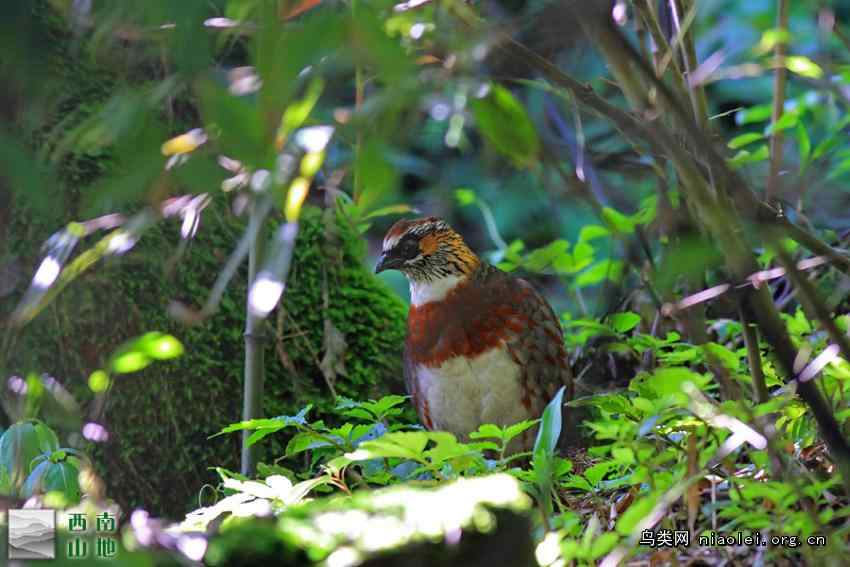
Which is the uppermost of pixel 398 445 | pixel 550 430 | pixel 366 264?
pixel 398 445

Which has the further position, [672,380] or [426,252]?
[426,252]

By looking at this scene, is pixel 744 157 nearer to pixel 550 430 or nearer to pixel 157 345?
pixel 550 430

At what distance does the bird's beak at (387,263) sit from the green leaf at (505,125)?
246 centimetres

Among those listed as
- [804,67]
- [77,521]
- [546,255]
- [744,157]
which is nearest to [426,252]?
[546,255]

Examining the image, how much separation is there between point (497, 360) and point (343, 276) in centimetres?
65

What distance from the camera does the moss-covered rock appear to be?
3023 millimetres

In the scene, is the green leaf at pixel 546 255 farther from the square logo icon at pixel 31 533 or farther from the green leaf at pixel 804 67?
the square logo icon at pixel 31 533

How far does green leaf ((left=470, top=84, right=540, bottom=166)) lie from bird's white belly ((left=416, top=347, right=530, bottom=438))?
7.45 ft

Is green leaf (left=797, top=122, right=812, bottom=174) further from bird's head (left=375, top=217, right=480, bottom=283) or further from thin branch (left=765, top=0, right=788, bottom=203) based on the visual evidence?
bird's head (left=375, top=217, right=480, bottom=283)

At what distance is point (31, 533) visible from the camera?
5.22ft

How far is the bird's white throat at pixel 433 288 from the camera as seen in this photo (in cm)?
354

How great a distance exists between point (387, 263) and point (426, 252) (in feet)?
0.51

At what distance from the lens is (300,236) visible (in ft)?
11.4

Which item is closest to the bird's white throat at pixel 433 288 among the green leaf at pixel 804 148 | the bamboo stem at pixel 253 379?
the bamboo stem at pixel 253 379
